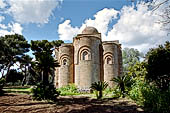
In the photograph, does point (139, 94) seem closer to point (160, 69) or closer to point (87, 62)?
point (160, 69)

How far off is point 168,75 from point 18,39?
1234 inches

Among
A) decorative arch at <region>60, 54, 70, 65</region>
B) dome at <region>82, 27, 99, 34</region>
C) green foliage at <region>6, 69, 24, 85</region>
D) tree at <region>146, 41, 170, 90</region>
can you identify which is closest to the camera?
tree at <region>146, 41, 170, 90</region>

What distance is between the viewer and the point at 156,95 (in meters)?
8.52

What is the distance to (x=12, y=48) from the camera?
98.3 ft

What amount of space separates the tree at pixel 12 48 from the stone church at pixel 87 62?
474 inches

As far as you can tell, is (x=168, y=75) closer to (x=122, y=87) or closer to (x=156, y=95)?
(x=156, y=95)

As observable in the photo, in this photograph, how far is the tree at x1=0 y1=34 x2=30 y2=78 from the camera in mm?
28423

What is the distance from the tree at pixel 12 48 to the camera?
93.3 ft

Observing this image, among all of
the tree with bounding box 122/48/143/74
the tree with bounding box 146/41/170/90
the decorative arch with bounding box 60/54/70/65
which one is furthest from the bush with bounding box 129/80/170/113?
the tree with bounding box 122/48/143/74

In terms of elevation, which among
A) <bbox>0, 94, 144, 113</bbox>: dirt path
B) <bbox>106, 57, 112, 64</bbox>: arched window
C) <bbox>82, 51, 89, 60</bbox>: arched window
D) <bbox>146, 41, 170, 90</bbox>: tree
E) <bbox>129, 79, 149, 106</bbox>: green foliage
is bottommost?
<bbox>0, 94, 144, 113</bbox>: dirt path

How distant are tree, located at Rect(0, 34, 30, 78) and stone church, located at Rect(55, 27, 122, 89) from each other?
12030 millimetres

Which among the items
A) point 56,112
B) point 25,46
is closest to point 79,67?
point 56,112

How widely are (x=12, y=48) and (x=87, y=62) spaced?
1831 cm

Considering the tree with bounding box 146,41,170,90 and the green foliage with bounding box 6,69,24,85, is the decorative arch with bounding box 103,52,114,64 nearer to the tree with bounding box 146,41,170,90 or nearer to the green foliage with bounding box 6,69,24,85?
the tree with bounding box 146,41,170,90
